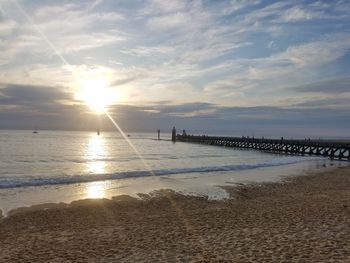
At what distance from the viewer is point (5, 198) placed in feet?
49.6

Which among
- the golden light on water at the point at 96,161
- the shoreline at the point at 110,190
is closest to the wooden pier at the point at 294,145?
the golden light on water at the point at 96,161

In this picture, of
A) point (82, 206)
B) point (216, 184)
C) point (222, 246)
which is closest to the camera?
point (222, 246)

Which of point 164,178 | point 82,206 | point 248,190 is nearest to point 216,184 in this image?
point 248,190

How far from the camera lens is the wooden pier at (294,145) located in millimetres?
43312

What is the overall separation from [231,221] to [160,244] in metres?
2.91

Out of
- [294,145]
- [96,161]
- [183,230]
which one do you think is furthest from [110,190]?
[294,145]

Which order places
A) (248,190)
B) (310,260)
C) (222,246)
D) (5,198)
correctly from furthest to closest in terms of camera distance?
(248,190) → (5,198) → (222,246) → (310,260)

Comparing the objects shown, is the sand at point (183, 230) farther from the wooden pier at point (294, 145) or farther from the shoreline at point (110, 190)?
the wooden pier at point (294, 145)

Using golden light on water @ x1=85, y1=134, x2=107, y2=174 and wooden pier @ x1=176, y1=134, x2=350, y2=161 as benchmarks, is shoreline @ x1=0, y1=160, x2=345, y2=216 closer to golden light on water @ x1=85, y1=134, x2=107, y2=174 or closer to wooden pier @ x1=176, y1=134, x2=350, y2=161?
golden light on water @ x1=85, y1=134, x2=107, y2=174

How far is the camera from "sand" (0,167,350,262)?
7.42m

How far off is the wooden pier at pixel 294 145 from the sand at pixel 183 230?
30916 mm

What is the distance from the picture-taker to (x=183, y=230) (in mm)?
9539

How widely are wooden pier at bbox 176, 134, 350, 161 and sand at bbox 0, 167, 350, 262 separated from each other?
1217 inches

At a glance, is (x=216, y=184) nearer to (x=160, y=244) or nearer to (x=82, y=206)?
(x=82, y=206)
